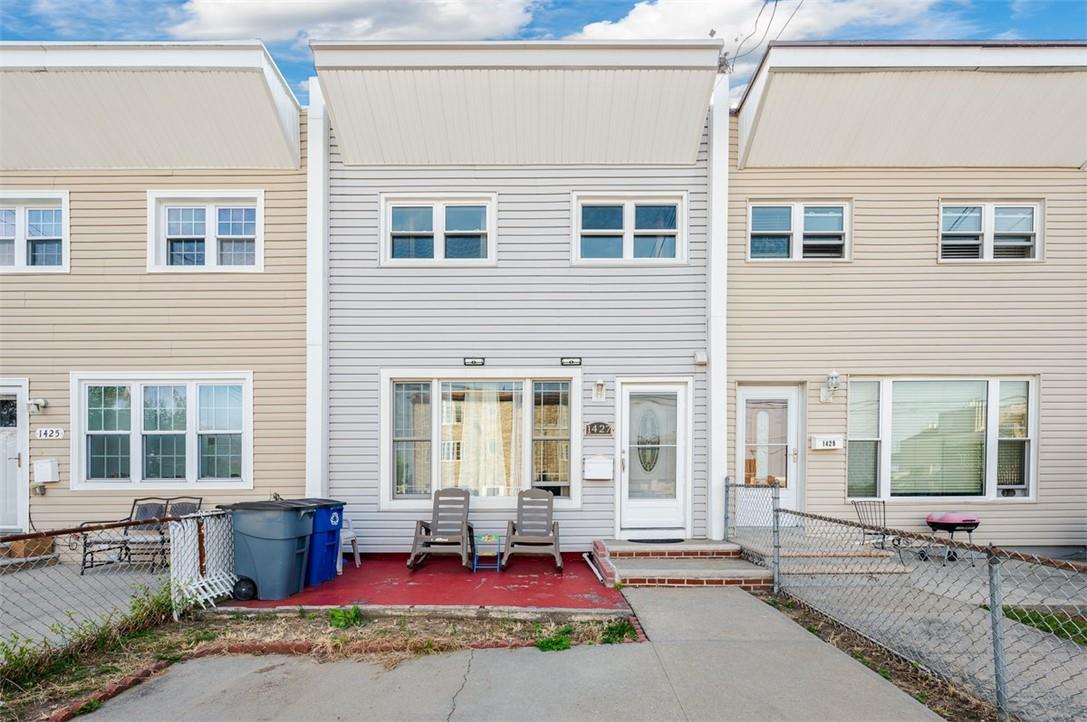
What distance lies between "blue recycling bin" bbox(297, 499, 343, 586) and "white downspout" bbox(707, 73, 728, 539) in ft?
14.9

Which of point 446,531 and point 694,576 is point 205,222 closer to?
point 446,531

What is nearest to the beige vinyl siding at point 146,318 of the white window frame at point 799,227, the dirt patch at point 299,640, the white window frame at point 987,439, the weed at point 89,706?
the dirt patch at point 299,640

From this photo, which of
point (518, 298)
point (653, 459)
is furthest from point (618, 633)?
Result: point (518, 298)

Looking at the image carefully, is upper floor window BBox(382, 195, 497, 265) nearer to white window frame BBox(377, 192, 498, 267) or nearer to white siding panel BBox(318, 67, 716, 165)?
white window frame BBox(377, 192, 498, 267)

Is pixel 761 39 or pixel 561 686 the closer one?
pixel 561 686

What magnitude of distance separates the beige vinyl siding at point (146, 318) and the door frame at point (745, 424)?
5.73m

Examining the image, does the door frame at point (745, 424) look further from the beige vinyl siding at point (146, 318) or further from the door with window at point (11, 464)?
the door with window at point (11, 464)

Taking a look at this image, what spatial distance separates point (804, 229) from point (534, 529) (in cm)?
529

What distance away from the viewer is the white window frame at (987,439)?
7293 mm

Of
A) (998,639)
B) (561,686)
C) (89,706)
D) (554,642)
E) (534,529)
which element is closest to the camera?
(998,639)

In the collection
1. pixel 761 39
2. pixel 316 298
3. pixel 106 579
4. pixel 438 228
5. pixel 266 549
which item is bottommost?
pixel 106 579

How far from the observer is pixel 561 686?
12.2 feet

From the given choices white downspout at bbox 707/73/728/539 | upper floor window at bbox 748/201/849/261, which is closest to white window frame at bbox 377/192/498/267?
white downspout at bbox 707/73/728/539

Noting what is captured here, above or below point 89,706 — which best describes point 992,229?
above
